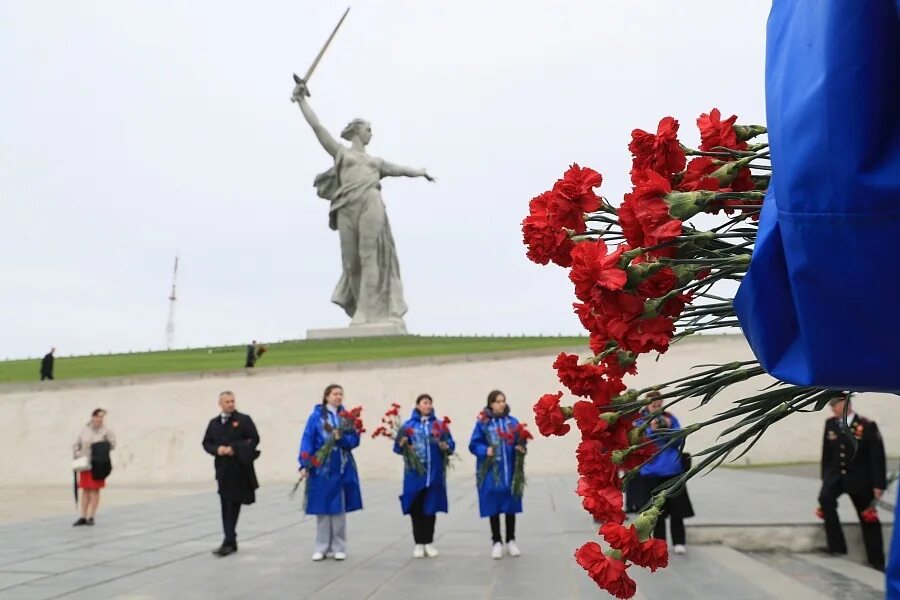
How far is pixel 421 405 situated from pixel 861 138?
9.51m

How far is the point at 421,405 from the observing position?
1038 cm

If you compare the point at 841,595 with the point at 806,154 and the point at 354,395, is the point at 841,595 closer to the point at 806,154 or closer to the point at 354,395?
the point at 806,154

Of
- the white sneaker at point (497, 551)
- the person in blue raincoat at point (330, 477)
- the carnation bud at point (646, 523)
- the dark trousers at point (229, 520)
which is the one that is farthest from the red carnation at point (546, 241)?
the dark trousers at point (229, 520)

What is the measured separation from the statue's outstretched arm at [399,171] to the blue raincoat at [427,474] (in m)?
30.2

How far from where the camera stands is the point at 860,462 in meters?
9.11

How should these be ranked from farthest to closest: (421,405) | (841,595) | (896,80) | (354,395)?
1. (354,395)
2. (421,405)
3. (841,595)
4. (896,80)

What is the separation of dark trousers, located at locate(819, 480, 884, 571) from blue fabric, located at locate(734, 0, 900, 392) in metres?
8.86

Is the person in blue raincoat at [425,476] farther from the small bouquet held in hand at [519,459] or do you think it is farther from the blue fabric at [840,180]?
the blue fabric at [840,180]

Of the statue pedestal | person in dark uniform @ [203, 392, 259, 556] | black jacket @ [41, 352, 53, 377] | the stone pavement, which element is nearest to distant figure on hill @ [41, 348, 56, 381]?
black jacket @ [41, 352, 53, 377]

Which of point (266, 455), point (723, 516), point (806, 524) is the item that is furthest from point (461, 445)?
point (806, 524)

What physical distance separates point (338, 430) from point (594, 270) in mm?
8536

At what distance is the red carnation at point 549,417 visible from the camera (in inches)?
86.2

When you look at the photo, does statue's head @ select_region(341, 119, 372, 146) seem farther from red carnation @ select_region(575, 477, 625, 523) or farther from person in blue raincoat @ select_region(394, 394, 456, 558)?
red carnation @ select_region(575, 477, 625, 523)

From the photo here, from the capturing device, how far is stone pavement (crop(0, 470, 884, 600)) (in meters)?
7.45
